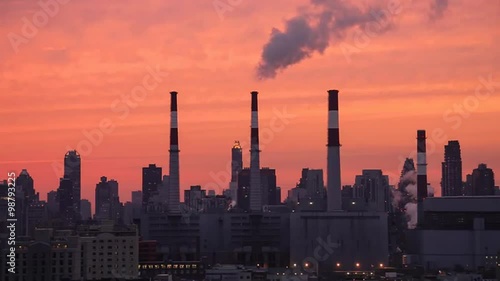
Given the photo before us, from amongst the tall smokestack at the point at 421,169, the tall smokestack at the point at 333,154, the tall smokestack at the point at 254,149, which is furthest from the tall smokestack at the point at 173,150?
the tall smokestack at the point at 421,169

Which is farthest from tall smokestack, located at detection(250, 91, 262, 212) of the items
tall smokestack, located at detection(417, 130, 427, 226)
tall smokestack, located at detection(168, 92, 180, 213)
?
tall smokestack, located at detection(417, 130, 427, 226)

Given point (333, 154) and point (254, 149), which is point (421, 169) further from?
point (333, 154)

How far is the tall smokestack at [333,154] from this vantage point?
93000 millimetres

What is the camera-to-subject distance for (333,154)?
92812 mm

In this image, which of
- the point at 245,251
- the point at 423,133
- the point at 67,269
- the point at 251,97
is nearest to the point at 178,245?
the point at 245,251

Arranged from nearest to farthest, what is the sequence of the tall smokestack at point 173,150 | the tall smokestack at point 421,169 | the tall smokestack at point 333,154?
1. the tall smokestack at point 333,154
2. the tall smokestack at point 173,150
3. the tall smokestack at point 421,169

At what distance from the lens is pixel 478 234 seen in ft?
313

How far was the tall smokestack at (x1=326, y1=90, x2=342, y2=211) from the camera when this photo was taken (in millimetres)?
93000

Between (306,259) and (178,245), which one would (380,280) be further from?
(178,245)

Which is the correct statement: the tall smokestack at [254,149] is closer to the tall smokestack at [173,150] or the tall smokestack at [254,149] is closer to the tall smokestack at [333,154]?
the tall smokestack at [173,150]

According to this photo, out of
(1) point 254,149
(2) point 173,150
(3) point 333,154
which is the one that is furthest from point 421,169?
(2) point 173,150

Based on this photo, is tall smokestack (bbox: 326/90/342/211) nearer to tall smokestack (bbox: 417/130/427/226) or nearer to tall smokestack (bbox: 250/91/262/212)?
tall smokestack (bbox: 250/91/262/212)

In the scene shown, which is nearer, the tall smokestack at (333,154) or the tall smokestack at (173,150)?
the tall smokestack at (333,154)

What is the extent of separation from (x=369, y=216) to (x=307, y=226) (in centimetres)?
433
